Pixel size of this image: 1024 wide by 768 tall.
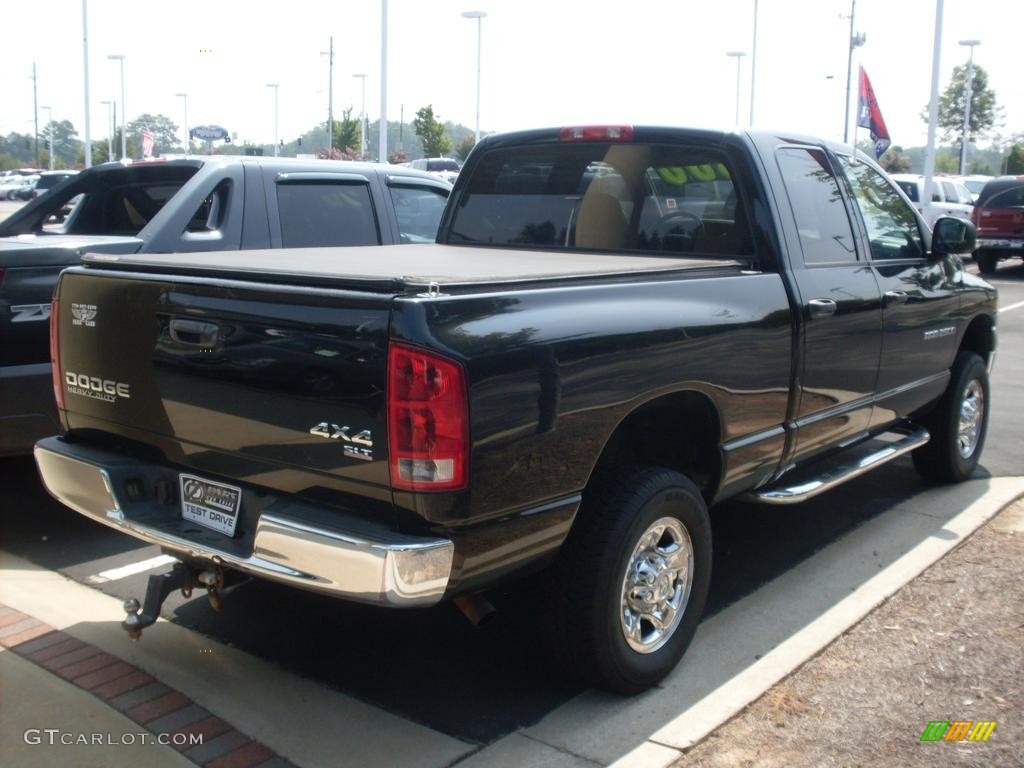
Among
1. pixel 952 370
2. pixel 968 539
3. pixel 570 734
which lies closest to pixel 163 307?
pixel 570 734

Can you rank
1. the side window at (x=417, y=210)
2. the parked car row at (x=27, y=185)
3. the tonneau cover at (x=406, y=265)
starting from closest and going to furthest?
the tonneau cover at (x=406, y=265) → the side window at (x=417, y=210) → the parked car row at (x=27, y=185)

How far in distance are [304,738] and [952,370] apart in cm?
448

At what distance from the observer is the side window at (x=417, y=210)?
7254 millimetres

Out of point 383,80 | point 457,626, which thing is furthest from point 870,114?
point 457,626

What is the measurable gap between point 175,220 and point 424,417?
3.59 metres

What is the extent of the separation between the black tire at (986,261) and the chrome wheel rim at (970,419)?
16027mm

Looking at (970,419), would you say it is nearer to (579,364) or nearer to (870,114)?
(579,364)

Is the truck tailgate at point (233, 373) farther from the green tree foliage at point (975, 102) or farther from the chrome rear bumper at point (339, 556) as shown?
the green tree foliage at point (975, 102)

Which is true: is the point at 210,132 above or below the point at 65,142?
below

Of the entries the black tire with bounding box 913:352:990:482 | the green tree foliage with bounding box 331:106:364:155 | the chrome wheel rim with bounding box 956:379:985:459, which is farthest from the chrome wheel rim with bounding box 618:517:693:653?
the green tree foliage with bounding box 331:106:364:155

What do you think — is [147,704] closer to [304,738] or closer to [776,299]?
[304,738]

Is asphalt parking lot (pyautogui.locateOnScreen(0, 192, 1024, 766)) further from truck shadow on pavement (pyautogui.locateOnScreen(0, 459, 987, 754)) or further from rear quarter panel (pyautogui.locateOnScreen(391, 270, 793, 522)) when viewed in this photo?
rear quarter panel (pyautogui.locateOnScreen(391, 270, 793, 522))

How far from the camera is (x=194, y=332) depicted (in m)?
3.35

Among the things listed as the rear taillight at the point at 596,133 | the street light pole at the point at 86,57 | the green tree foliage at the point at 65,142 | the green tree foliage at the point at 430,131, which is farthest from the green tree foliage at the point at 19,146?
the rear taillight at the point at 596,133
